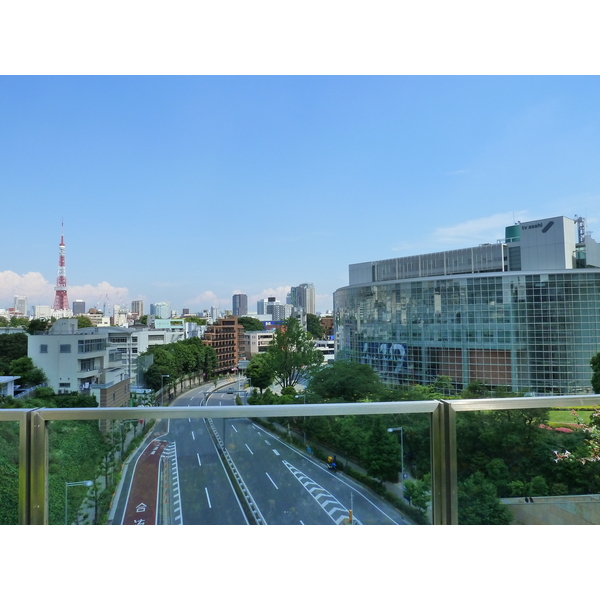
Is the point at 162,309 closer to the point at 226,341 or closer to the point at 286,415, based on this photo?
the point at 226,341

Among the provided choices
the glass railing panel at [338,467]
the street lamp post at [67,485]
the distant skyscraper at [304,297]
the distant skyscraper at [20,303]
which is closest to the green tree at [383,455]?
the glass railing panel at [338,467]

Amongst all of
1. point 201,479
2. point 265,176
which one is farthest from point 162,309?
point 201,479

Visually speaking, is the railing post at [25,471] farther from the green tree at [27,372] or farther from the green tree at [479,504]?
the green tree at [27,372]

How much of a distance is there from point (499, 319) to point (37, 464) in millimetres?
24029

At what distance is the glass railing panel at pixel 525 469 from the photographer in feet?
4.35

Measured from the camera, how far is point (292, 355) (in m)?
27.3

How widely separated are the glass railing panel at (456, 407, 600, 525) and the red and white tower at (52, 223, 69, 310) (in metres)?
Result: 55.1

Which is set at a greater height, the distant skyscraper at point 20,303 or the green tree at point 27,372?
the distant skyscraper at point 20,303

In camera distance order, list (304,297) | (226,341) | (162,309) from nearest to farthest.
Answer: (226,341), (162,309), (304,297)

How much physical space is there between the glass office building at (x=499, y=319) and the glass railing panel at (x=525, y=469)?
76.1 ft

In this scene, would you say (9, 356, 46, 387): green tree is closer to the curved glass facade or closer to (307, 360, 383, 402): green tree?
(307, 360, 383, 402): green tree

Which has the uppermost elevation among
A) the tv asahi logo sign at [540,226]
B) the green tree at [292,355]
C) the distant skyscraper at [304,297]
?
the tv asahi logo sign at [540,226]
